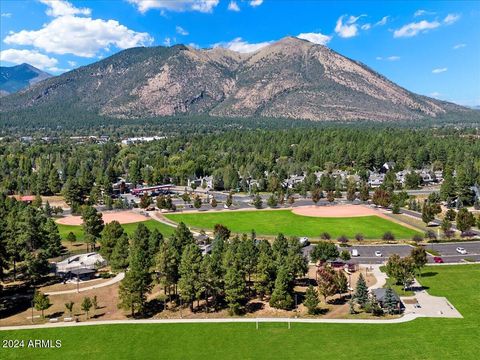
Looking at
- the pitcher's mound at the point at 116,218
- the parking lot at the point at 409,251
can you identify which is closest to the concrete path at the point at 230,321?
the parking lot at the point at 409,251

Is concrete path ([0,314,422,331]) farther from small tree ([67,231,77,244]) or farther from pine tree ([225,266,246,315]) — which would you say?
small tree ([67,231,77,244])

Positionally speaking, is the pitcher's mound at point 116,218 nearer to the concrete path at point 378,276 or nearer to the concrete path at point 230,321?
the concrete path at point 230,321

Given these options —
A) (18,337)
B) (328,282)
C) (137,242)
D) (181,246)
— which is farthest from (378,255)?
(18,337)

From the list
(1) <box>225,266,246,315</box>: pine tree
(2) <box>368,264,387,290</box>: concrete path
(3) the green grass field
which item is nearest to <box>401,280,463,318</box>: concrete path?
(2) <box>368,264,387,290</box>: concrete path

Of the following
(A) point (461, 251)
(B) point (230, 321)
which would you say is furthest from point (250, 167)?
(B) point (230, 321)

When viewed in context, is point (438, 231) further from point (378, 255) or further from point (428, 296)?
point (428, 296)
